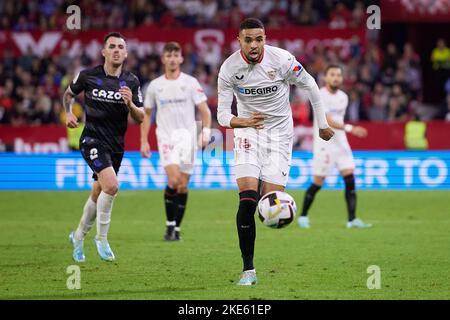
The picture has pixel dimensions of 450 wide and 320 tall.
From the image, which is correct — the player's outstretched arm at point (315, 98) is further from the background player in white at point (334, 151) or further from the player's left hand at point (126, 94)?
the background player in white at point (334, 151)

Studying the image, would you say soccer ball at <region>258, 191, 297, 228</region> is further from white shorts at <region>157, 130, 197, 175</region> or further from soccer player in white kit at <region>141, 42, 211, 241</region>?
white shorts at <region>157, 130, 197, 175</region>

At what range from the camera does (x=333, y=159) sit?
1559cm

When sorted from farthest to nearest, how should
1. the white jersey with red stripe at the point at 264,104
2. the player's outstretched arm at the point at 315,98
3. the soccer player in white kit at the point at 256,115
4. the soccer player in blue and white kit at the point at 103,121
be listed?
the soccer player in blue and white kit at the point at 103,121, the player's outstretched arm at the point at 315,98, the white jersey with red stripe at the point at 264,104, the soccer player in white kit at the point at 256,115

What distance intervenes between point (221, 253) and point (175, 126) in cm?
266

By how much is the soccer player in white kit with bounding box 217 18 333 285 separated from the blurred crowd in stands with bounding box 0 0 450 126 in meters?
14.2

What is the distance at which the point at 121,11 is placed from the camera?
2861 centimetres

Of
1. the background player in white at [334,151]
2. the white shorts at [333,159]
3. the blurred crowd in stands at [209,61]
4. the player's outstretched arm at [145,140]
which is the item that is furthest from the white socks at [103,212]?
the blurred crowd in stands at [209,61]

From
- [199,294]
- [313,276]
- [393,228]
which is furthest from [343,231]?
[199,294]

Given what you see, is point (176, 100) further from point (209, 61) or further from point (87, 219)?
point (209, 61)

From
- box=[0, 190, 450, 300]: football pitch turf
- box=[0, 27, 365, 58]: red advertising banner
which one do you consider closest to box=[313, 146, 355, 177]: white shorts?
box=[0, 190, 450, 300]: football pitch turf

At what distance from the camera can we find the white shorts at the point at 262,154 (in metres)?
9.62

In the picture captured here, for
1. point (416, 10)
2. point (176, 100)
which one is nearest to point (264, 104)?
point (176, 100)

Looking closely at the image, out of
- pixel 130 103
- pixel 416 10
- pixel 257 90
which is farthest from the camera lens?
pixel 416 10

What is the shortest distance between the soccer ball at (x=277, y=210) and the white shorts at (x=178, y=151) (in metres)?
4.69
